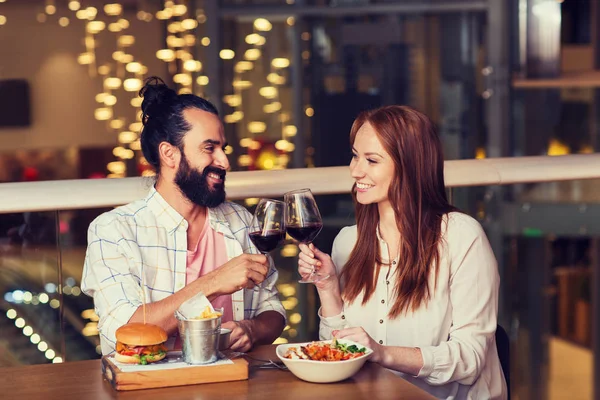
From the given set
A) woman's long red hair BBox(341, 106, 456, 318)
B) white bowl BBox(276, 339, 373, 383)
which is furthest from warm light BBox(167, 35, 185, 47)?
white bowl BBox(276, 339, 373, 383)

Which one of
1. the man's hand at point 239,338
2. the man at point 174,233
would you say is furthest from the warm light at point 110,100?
the man's hand at point 239,338

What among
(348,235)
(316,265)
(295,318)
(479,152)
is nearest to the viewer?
(316,265)

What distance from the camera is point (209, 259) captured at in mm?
2525

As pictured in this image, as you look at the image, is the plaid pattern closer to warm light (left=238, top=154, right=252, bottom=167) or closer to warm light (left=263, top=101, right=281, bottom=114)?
warm light (left=238, top=154, right=252, bottom=167)

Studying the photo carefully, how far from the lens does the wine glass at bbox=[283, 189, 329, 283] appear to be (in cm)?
217

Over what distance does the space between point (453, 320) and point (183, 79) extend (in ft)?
21.6

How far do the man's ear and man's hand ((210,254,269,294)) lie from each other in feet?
1.51

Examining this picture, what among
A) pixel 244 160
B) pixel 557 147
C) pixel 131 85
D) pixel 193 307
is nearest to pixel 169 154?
pixel 193 307

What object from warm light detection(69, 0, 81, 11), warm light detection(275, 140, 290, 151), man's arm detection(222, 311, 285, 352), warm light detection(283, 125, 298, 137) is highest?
warm light detection(69, 0, 81, 11)

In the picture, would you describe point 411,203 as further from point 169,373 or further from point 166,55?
point 166,55

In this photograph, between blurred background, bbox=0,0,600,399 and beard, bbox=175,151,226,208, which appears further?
blurred background, bbox=0,0,600,399

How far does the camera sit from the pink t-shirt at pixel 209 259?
249cm

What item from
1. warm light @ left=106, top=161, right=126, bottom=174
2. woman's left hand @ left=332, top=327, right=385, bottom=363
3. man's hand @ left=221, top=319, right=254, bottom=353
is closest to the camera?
woman's left hand @ left=332, top=327, right=385, bottom=363

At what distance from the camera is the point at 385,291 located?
2461 millimetres
